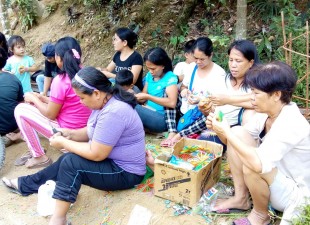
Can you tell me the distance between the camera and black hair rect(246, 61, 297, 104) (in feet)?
8.11

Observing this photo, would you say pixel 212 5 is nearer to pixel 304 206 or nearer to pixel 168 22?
pixel 168 22

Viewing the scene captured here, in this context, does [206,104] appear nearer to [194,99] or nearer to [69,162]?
[194,99]

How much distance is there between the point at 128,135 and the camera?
10.3 feet

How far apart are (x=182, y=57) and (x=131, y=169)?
3.16m

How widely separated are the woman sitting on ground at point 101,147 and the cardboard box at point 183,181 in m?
0.23

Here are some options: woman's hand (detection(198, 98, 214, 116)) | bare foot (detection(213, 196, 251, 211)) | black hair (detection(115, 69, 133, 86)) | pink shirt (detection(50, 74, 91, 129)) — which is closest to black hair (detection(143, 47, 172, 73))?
black hair (detection(115, 69, 133, 86))

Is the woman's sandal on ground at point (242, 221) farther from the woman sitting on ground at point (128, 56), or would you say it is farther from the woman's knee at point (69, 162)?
the woman sitting on ground at point (128, 56)

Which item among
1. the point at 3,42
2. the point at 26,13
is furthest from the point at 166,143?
the point at 26,13

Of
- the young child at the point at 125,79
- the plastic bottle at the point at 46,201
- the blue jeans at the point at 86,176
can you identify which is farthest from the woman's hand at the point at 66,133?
the young child at the point at 125,79

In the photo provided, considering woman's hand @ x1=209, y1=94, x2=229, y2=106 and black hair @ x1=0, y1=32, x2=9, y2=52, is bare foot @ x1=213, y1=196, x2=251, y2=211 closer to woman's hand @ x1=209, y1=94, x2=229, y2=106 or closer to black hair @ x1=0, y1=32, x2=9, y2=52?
woman's hand @ x1=209, y1=94, x2=229, y2=106

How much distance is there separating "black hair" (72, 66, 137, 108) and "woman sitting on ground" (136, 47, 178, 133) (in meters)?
1.17

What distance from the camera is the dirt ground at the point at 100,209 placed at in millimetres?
3080

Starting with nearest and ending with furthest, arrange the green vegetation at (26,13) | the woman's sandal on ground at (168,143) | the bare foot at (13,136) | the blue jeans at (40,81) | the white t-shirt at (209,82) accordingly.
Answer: the white t-shirt at (209,82) < the woman's sandal on ground at (168,143) < the bare foot at (13,136) < the blue jeans at (40,81) < the green vegetation at (26,13)

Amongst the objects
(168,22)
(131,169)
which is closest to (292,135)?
(131,169)
